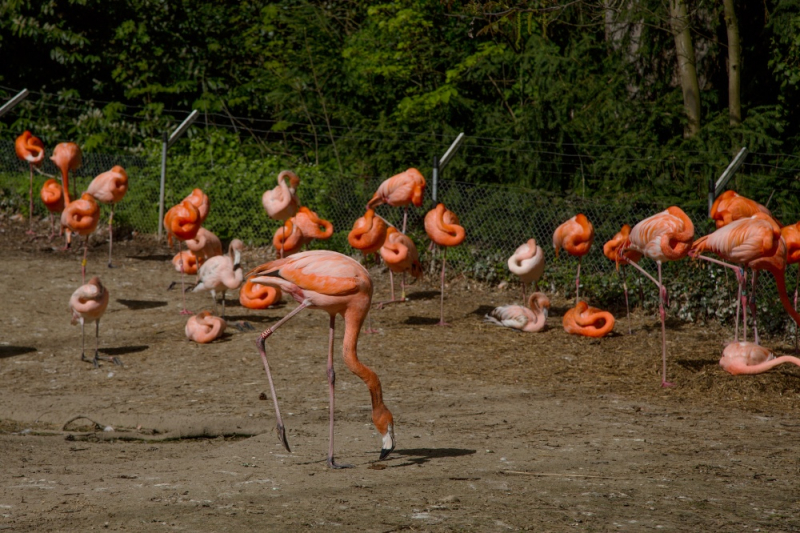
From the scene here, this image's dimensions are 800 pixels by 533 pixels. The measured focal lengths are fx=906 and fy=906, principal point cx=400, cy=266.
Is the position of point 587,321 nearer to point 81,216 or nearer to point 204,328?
point 204,328

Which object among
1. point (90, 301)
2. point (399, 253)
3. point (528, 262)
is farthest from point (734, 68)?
point (90, 301)

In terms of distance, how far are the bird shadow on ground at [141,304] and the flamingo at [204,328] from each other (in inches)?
62.7

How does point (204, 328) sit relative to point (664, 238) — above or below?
below

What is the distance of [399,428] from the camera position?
5027 millimetres

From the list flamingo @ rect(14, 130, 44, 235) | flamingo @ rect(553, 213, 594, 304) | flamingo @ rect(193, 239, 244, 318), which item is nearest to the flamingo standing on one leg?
flamingo @ rect(553, 213, 594, 304)

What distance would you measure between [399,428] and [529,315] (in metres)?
3.05

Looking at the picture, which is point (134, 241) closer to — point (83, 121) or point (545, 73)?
point (83, 121)

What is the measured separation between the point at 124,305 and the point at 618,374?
4887 mm

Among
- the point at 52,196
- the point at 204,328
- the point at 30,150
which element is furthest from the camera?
the point at 30,150

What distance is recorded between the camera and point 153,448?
190 inches

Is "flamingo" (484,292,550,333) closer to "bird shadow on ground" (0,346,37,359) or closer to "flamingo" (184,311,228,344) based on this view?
"flamingo" (184,311,228,344)

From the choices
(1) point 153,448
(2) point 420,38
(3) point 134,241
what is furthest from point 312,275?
(2) point 420,38

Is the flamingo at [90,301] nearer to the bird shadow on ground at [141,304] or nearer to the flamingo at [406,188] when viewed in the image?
the bird shadow on ground at [141,304]

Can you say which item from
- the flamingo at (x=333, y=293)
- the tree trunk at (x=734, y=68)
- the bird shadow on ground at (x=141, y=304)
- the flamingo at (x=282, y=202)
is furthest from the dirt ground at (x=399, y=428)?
the tree trunk at (x=734, y=68)
